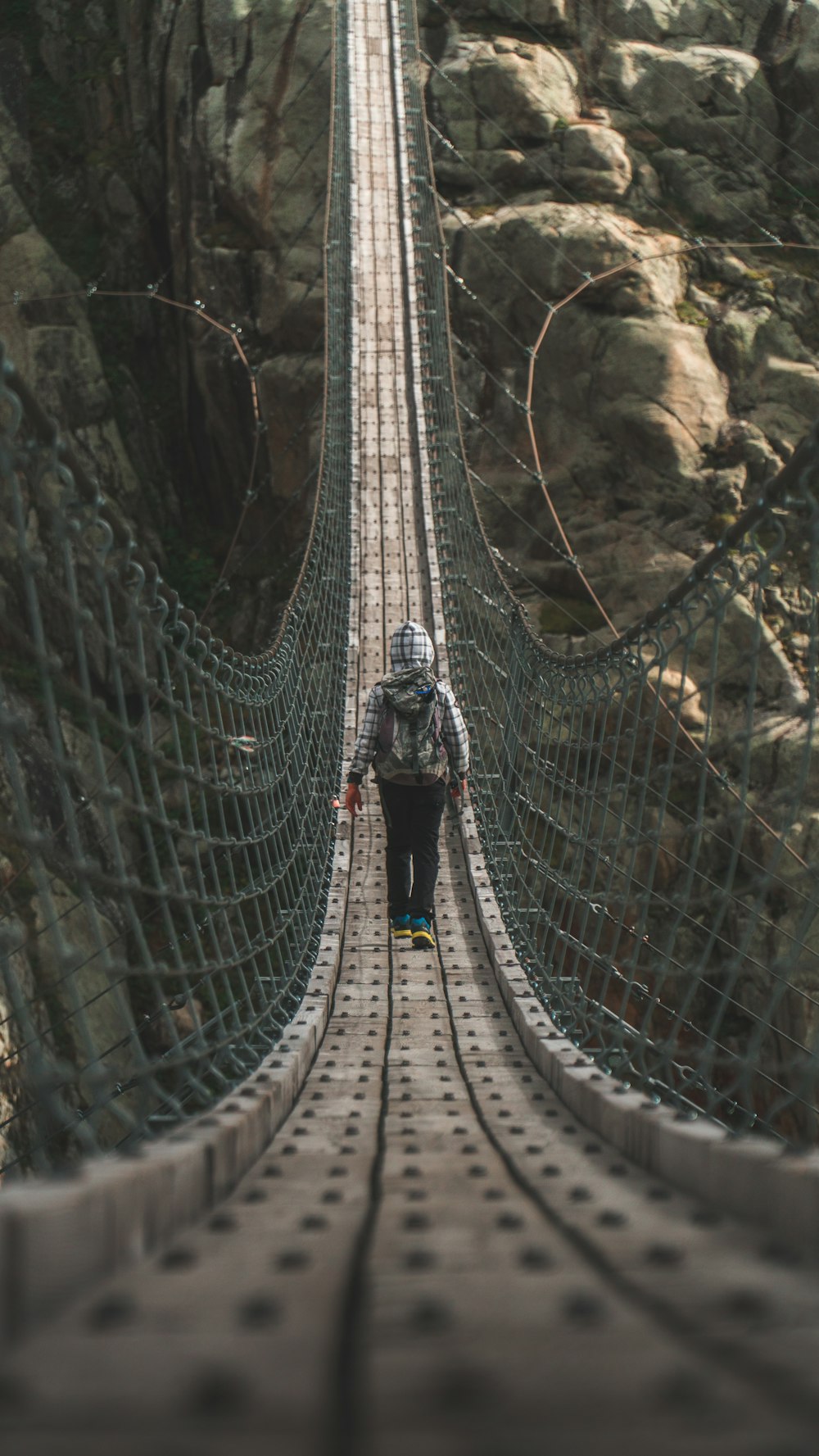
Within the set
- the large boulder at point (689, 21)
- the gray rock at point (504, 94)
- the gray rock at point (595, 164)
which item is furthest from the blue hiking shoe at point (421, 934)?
the large boulder at point (689, 21)

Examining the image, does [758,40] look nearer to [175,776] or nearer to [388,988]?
[175,776]

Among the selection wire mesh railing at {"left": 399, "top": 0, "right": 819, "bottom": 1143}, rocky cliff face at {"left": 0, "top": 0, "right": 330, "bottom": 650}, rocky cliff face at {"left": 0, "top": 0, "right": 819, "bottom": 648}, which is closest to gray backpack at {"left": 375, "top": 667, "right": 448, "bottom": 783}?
wire mesh railing at {"left": 399, "top": 0, "right": 819, "bottom": 1143}

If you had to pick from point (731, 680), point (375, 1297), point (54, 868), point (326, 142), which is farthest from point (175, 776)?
point (375, 1297)

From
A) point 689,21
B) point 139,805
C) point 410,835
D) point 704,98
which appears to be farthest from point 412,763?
point 689,21

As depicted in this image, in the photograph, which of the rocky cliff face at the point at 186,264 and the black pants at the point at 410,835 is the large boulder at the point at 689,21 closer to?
the rocky cliff face at the point at 186,264

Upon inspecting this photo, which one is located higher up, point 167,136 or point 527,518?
point 167,136

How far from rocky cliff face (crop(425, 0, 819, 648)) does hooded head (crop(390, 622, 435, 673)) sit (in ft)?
14.6

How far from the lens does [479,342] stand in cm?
883

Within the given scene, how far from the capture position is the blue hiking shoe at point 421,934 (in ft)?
10.5

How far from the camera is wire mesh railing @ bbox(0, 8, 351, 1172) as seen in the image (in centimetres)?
139

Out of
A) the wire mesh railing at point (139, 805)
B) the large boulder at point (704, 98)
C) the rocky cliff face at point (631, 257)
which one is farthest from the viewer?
the large boulder at point (704, 98)

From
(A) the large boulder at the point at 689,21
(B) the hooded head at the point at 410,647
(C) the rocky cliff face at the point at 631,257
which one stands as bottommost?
(B) the hooded head at the point at 410,647

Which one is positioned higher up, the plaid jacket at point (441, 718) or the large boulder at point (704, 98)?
the large boulder at point (704, 98)

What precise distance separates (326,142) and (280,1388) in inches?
415
